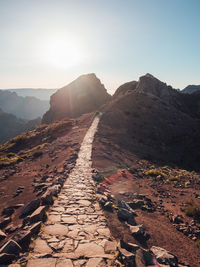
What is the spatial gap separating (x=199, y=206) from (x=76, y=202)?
287 inches

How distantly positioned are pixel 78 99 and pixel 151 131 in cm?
7662

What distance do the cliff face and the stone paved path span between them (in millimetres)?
89669

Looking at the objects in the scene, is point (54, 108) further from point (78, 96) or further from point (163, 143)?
point (163, 143)

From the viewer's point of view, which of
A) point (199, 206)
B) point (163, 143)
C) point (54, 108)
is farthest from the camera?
point (54, 108)

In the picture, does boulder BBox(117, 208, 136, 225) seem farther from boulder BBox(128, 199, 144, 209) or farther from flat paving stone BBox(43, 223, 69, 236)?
flat paving stone BBox(43, 223, 69, 236)

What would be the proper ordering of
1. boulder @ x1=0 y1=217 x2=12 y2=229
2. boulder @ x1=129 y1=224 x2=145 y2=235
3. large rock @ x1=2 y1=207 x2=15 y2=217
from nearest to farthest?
boulder @ x1=129 y1=224 x2=145 y2=235 → boulder @ x1=0 y1=217 x2=12 y2=229 → large rock @ x1=2 y1=207 x2=15 y2=217

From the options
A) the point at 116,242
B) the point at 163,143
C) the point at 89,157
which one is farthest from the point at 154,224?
the point at 163,143

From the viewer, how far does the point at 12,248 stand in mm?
5355

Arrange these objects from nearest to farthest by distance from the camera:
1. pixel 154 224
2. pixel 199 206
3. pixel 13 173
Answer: pixel 154 224, pixel 199 206, pixel 13 173

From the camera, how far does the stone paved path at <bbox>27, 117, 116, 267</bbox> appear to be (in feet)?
16.7

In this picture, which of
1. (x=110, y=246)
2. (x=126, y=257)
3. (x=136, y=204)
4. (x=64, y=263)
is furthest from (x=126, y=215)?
(x=64, y=263)

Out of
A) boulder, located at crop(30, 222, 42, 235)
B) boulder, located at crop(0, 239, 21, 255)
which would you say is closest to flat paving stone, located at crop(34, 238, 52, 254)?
boulder, located at crop(30, 222, 42, 235)

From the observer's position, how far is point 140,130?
41750 millimetres

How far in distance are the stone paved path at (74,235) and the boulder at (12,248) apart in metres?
0.53
